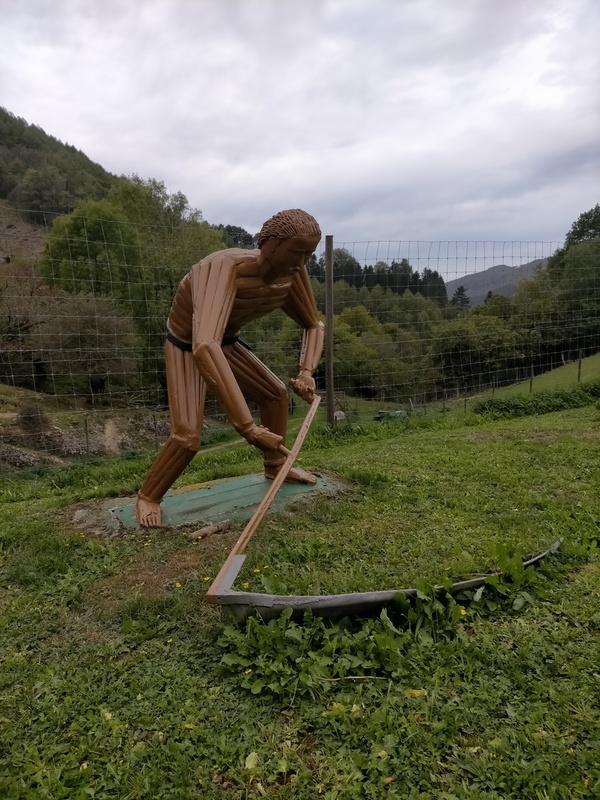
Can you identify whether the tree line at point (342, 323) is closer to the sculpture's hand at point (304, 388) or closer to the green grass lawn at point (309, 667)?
the sculpture's hand at point (304, 388)

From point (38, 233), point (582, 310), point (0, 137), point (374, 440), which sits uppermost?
point (0, 137)

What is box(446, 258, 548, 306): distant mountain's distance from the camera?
873cm


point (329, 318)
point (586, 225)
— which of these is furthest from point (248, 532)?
point (586, 225)

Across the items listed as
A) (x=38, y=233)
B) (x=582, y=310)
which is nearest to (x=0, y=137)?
(x=38, y=233)

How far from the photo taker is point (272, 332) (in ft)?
30.9

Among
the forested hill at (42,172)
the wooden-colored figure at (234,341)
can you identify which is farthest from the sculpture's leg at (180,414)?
the forested hill at (42,172)

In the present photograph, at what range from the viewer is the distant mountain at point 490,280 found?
28.6 feet

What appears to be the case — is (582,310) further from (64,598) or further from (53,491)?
(64,598)

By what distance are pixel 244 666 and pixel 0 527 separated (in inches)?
103

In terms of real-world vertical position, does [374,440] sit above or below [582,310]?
below

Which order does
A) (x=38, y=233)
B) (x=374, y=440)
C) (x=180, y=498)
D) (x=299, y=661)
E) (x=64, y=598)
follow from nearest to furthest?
(x=299, y=661) < (x=64, y=598) < (x=180, y=498) < (x=374, y=440) < (x=38, y=233)

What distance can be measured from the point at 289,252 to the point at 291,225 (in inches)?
6.1

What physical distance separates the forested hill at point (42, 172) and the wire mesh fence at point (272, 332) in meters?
7.28

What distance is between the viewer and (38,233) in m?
8.27
